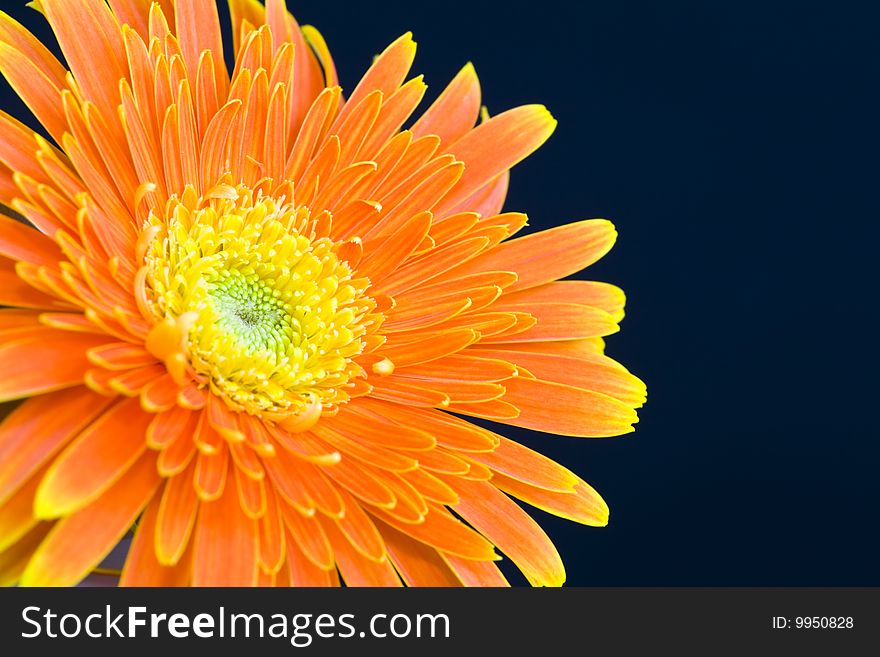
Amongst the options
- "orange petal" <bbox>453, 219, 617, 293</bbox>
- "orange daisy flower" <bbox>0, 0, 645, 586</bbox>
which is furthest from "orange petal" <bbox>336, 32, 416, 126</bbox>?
"orange petal" <bbox>453, 219, 617, 293</bbox>

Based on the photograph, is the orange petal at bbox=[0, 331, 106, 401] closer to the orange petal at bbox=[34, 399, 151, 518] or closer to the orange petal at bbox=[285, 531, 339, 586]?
the orange petal at bbox=[34, 399, 151, 518]

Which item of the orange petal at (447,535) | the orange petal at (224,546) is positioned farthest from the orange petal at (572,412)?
the orange petal at (224,546)

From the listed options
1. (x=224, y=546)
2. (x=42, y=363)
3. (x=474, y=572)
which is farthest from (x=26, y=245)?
(x=474, y=572)

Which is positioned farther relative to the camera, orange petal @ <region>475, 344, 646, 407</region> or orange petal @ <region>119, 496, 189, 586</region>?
orange petal @ <region>475, 344, 646, 407</region>

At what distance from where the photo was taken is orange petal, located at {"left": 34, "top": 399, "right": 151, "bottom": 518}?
0.40m

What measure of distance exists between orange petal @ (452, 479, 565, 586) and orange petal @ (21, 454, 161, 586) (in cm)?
19

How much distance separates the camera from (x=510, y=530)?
562 millimetres

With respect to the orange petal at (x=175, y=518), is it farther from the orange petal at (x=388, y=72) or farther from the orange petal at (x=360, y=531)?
the orange petal at (x=388, y=72)

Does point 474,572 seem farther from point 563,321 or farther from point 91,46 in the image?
point 91,46

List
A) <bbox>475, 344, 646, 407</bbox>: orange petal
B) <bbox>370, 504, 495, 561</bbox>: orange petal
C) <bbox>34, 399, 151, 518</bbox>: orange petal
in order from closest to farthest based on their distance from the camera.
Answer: <bbox>34, 399, 151, 518</bbox>: orange petal < <bbox>370, 504, 495, 561</bbox>: orange petal < <bbox>475, 344, 646, 407</bbox>: orange petal

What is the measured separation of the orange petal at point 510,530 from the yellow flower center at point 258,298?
0.34 feet

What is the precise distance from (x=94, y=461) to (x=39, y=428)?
3 cm

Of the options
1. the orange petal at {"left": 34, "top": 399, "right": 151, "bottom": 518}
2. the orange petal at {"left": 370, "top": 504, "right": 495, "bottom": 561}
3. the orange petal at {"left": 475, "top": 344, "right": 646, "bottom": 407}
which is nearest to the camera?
the orange petal at {"left": 34, "top": 399, "right": 151, "bottom": 518}
